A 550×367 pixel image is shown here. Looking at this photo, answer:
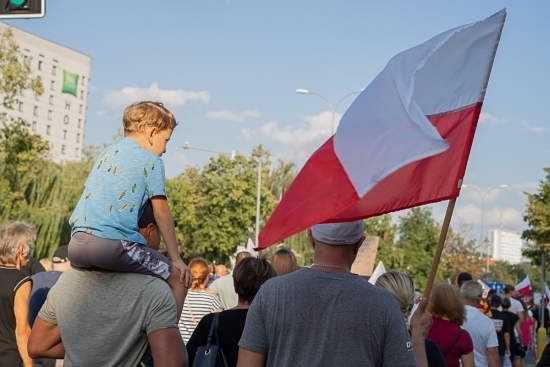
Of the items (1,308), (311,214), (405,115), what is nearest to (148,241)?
(311,214)

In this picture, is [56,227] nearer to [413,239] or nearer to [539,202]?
[539,202]

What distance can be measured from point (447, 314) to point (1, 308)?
145 inches

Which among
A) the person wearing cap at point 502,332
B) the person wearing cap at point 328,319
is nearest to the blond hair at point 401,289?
the person wearing cap at point 328,319

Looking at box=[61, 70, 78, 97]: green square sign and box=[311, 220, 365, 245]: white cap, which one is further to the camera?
box=[61, 70, 78, 97]: green square sign

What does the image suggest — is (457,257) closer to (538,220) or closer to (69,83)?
(538,220)

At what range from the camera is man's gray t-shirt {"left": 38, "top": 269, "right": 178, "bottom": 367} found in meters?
4.00

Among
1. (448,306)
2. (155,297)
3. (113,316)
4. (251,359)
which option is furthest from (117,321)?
(448,306)

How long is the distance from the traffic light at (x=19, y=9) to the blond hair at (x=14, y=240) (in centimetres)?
408

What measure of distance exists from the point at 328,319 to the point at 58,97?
438 ft

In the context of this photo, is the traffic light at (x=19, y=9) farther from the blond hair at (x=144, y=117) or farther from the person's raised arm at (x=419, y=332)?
the person's raised arm at (x=419, y=332)

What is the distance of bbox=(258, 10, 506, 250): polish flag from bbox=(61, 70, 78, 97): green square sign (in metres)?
132

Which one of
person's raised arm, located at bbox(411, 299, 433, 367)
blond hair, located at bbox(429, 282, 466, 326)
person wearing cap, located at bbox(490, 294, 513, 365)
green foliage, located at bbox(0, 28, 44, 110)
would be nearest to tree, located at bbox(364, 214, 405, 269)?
green foliage, located at bbox(0, 28, 44, 110)

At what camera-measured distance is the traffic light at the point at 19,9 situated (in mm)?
10359

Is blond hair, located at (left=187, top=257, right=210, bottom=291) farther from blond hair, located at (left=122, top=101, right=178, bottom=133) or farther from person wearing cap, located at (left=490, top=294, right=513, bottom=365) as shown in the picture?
person wearing cap, located at (left=490, top=294, right=513, bottom=365)
